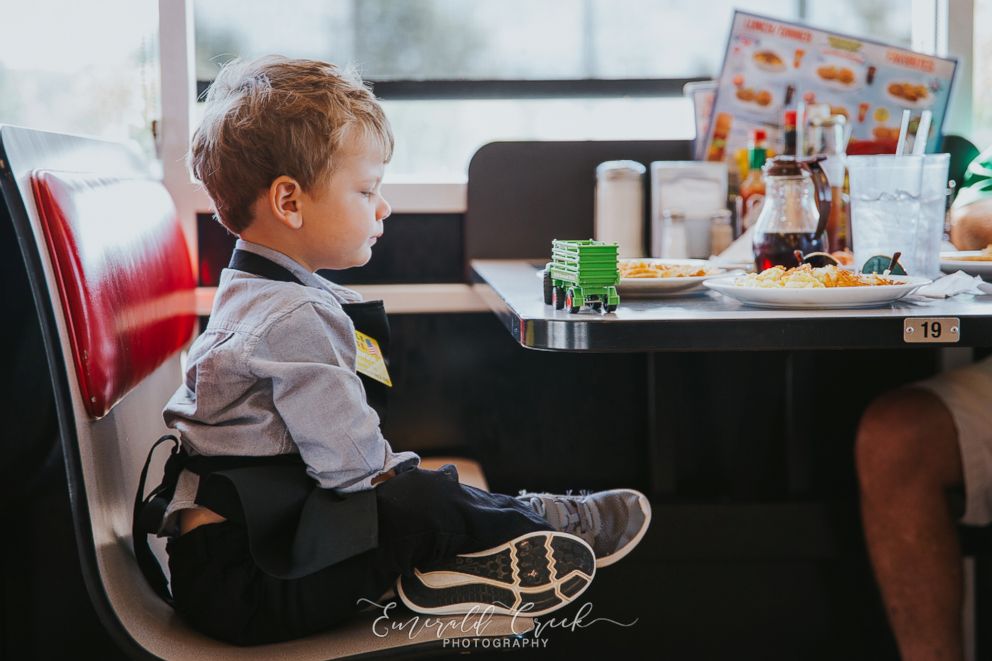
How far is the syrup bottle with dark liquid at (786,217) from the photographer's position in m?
1.45

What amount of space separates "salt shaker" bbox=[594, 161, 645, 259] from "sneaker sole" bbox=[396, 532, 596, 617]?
37.7 inches

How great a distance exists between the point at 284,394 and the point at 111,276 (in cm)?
26

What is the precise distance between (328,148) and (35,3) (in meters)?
1.10

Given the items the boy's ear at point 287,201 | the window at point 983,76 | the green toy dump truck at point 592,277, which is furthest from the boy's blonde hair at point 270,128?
the window at point 983,76

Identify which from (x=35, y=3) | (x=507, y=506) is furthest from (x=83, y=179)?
(x=35, y=3)

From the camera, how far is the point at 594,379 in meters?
2.25

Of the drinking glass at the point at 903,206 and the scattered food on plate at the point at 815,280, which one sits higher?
the drinking glass at the point at 903,206

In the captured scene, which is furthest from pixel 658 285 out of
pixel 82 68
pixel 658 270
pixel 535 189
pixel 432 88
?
pixel 82 68

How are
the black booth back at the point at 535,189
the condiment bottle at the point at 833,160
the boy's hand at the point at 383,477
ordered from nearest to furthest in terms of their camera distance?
the boy's hand at the point at 383,477
the condiment bottle at the point at 833,160
the black booth back at the point at 535,189

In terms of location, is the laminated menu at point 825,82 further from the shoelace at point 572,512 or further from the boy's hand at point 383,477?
the boy's hand at point 383,477

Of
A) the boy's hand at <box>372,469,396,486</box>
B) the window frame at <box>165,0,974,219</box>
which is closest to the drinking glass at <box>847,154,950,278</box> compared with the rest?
the boy's hand at <box>372,469,396,486</box>

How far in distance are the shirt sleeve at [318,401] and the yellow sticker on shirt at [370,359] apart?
5.7 inches

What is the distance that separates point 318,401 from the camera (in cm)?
111

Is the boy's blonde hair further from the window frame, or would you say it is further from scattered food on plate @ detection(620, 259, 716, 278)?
the window frame
